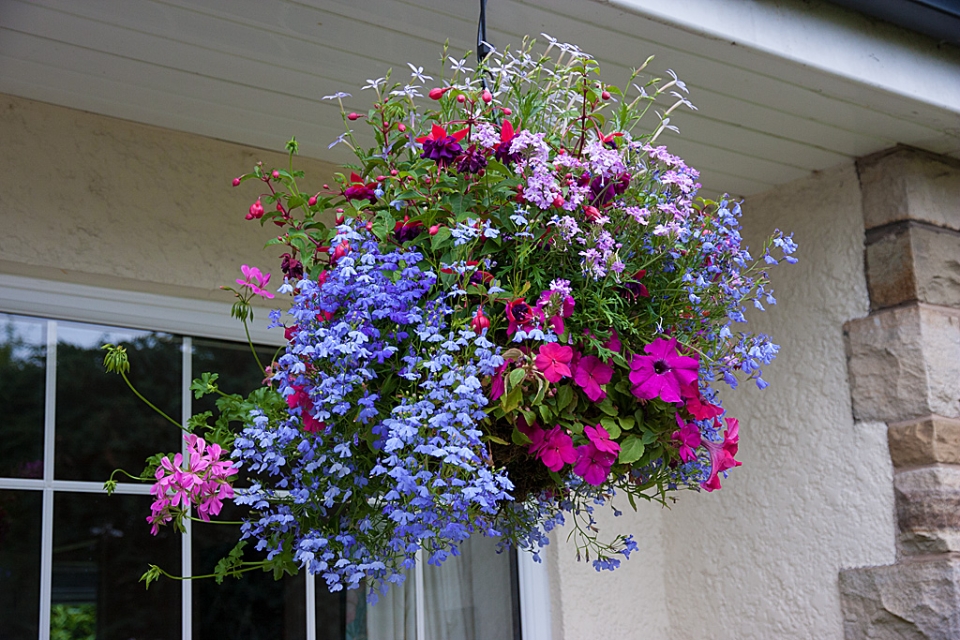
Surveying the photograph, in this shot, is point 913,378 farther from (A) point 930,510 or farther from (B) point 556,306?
(B) point 556,306

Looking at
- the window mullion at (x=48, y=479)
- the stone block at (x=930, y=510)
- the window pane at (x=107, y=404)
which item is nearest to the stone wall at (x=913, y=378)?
the stone block at (x=930, y=510)

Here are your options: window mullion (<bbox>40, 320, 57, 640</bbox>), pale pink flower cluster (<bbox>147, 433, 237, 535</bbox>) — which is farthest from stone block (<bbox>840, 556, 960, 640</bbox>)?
window mullion (<bbox>40, 320, 57, 640</bbox>)

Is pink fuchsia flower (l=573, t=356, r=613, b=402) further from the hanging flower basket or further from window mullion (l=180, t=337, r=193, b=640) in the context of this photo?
window mullion (l=180, t=337, r=193, b=640)

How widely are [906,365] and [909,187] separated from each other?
0.47 meters

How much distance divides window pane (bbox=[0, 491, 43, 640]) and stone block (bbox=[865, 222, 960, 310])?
6.97 ft

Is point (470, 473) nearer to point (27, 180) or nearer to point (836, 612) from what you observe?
point (27, 180)

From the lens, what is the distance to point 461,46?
2.09 metres

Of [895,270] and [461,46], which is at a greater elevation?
[461,46]

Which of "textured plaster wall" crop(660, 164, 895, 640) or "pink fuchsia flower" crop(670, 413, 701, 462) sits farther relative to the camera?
"textured plaster wall" crop(660, 164, 895, 640)

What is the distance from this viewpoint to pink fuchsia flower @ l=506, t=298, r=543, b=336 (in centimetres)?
124

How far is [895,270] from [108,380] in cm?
199

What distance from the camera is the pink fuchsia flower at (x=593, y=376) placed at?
1.26 meters

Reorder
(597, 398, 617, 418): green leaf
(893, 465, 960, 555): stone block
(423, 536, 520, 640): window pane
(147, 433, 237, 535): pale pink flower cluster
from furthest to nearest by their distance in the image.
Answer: (423, 536, 520, 640): window pane < (893, 465, 960, 555): stone block < (147, 433, 237, 535): pale pink flower cluster < (597, 398, 617, 418): green leaf

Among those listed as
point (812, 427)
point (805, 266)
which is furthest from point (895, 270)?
point (812, 427)
